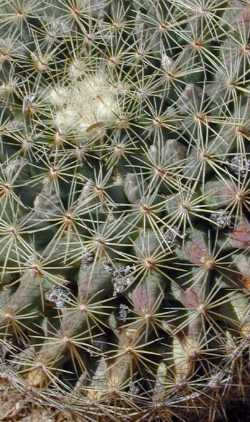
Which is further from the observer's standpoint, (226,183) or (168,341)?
(168,341)

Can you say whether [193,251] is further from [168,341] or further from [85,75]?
[85,75]

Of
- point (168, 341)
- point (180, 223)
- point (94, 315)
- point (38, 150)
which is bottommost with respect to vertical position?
point (168, 341)

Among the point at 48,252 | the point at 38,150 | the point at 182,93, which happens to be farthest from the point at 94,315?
the point at 182,93

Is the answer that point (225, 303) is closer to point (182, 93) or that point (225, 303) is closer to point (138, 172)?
point (138, 172)

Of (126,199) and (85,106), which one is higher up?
(85,106)

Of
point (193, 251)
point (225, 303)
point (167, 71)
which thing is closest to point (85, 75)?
point (167, 71)

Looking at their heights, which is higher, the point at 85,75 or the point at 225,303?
the point at 85,75
